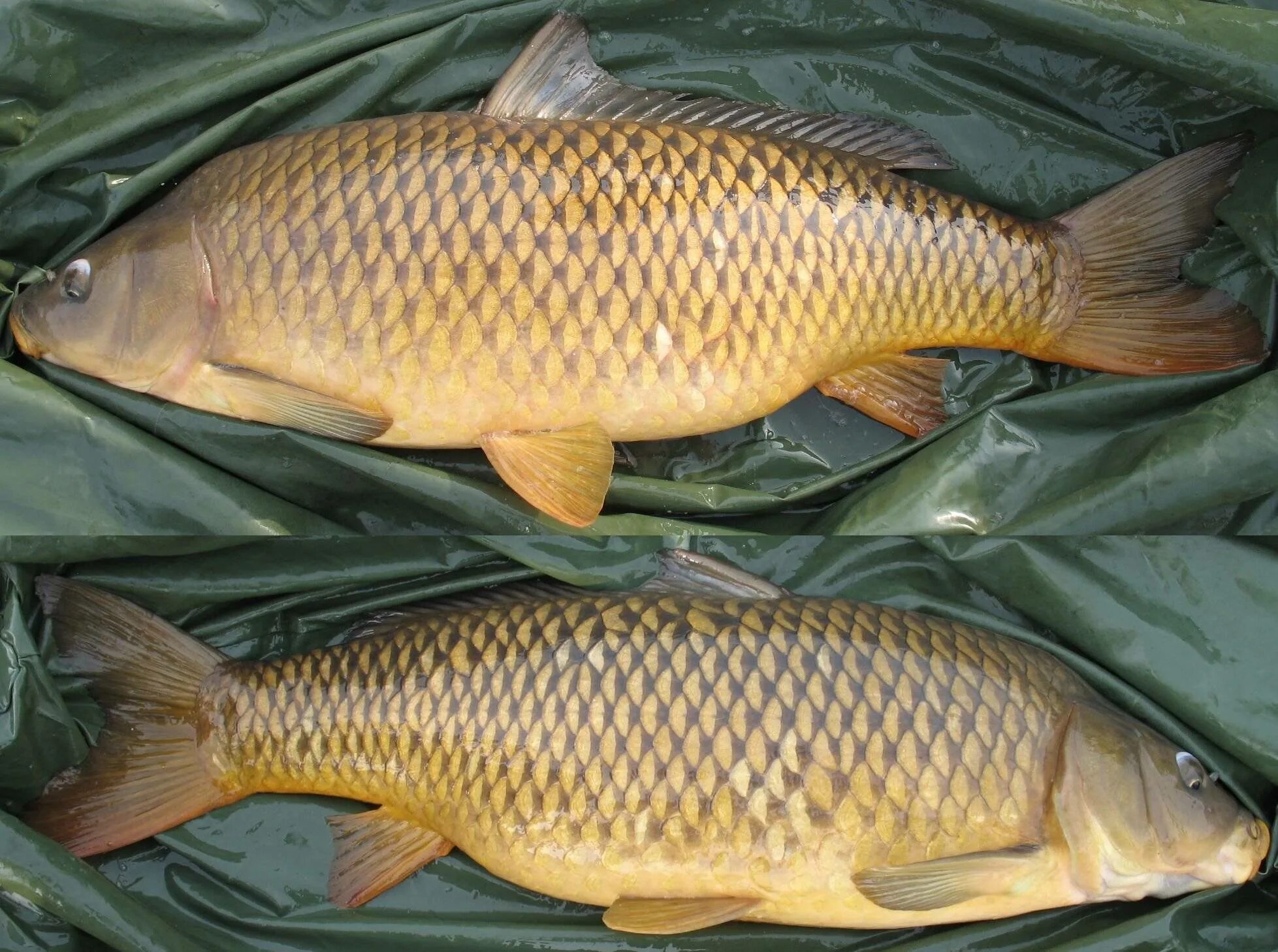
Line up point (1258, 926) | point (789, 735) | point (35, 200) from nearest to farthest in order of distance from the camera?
point (789, 735) < point (1258, 926) < point (35, 200)

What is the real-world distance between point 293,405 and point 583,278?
539mm

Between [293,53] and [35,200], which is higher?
[293,53]

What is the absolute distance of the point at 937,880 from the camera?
1.72 m

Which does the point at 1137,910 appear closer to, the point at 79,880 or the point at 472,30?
the point at 79,880

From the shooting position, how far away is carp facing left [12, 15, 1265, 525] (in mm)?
1821

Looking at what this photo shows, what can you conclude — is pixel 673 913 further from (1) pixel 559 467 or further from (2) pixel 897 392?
(2) pixel 897 392

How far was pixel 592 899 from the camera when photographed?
184 centimetres

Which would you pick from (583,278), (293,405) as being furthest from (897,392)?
(293,405)

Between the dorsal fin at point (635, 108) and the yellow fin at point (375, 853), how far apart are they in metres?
1.24

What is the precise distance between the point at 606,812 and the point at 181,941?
75cm

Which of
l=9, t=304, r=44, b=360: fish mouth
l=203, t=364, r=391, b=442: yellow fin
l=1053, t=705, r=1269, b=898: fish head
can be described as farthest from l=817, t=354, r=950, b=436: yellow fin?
l=9, t=304, r=44, b=360: fish mouth

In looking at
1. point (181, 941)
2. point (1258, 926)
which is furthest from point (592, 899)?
point (1258, 926)

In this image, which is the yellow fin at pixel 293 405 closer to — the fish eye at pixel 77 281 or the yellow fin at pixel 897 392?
the fish eye at pixel 77 281

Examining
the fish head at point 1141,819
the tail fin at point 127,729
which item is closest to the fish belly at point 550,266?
the tail fin at point 127,729
